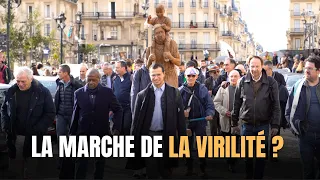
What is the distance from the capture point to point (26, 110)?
991 cm

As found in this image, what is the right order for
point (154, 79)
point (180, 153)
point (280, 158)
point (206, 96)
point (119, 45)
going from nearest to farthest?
point (154, 79) < point (180, 153) < point (206, 96) < point (280, 158) < point (119, 45)

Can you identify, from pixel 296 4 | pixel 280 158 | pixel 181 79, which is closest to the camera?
pixel 280 158

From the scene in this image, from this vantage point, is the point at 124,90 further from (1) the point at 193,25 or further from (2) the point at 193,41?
(2) the point at 193,41

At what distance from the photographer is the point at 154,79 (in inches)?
345

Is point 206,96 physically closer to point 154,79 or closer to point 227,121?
point 227,121

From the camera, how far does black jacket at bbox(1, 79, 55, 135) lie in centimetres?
986

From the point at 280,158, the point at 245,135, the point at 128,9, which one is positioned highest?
the point at 128,9

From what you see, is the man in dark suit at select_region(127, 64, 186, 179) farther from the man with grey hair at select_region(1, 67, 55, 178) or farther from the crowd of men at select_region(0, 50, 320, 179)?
the man with grey hair at select_region(1, 67, 55, 178)

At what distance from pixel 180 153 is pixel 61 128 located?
2.99m

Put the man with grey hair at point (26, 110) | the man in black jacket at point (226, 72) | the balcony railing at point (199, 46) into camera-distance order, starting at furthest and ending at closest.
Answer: the balcony railing at point (199, 46) < the man in black jacket at point (226, 72) < the man with grey hair at point (26, 110)

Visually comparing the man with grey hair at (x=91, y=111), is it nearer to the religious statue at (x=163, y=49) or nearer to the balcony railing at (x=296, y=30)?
the religious statue at (x=163, y=49)

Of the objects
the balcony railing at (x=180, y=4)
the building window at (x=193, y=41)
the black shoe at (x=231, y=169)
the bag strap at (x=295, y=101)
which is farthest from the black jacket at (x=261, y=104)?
the building window at (x=193, y=41)

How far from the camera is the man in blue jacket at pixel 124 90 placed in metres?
13.5

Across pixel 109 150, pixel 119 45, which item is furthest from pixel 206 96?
pixel 119 45
